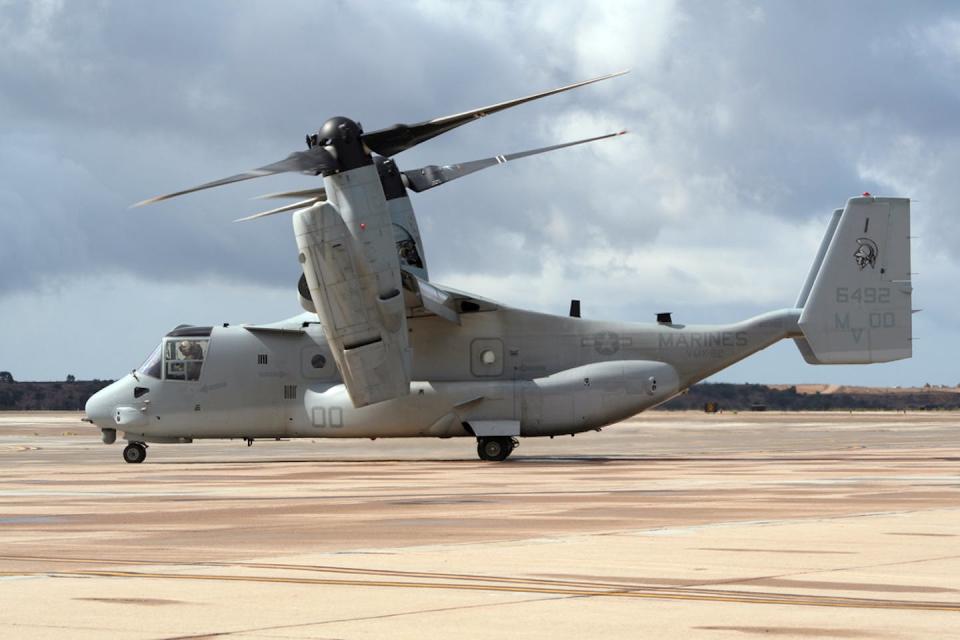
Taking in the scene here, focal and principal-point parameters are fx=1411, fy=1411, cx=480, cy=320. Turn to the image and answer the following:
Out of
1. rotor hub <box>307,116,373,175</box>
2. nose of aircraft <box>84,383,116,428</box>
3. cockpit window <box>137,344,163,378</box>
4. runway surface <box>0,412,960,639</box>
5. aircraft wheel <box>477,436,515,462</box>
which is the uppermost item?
rotor hub <box>307,116,373,175</box>

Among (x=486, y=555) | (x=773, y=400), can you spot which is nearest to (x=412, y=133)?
(x=486, y=555)

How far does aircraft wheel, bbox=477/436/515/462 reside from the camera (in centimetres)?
3700

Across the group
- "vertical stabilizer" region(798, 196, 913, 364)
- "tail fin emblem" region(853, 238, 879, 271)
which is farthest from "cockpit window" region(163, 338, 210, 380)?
"tail fin emblem" region(853, 238, 879, 271)

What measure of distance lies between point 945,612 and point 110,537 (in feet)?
29.7

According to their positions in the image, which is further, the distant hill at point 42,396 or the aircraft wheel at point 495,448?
the distant hill at point 42,396

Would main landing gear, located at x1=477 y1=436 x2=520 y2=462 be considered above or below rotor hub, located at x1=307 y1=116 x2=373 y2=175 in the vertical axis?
below

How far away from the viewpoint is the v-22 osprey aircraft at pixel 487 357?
3703 cm

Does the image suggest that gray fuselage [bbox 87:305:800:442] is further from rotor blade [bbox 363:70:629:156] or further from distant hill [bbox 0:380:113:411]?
distant hill [bbox 0:380:113:411]

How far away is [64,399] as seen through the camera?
461 feet

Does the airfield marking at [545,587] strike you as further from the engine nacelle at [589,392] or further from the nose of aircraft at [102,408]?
the nose of aircraft at [102,408]

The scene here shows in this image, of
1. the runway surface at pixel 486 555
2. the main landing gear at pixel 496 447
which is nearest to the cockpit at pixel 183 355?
the main landing gear at pixel 496 447

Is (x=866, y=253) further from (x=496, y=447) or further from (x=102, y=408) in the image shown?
(x=102, y=408)

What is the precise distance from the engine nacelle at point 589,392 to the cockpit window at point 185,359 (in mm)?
8868

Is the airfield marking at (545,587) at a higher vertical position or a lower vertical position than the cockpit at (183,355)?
lower
